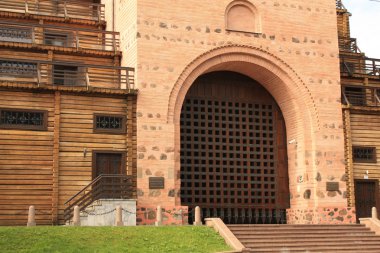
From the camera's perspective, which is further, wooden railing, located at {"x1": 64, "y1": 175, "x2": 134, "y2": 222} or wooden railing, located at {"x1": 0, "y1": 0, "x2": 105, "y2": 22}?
wooden railing, located at {"x1": 0, "y1": 0, "x2": 105, "y2": 22}

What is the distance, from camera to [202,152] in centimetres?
2456

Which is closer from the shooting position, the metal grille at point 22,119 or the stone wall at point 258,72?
the metal grille at point 22,119

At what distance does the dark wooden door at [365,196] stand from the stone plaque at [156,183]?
885 centimetres

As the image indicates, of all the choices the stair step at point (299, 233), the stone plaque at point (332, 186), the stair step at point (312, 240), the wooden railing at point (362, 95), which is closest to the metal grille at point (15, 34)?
the stair step at point (299, 233)

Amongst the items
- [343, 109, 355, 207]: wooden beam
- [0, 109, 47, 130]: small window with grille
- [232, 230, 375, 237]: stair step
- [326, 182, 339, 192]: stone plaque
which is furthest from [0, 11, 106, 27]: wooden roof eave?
[232, 230, 375, 237]: stair step

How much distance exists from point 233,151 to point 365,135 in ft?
19.9

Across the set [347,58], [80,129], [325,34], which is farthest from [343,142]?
[80,129]

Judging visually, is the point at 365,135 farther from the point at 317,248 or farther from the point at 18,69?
the point at 18,69

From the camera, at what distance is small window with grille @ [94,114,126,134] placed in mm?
22406

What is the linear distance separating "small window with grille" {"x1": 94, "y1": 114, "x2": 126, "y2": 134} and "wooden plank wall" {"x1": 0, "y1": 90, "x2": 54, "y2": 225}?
1.66m

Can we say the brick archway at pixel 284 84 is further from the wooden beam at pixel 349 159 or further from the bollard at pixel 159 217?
the bollard at pixel 159 217

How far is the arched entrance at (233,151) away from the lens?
24375mm

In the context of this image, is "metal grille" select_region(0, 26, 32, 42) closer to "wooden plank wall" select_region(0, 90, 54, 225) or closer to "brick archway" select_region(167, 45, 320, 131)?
"wooden plank wall" select_region(0, 90, 54, 225)

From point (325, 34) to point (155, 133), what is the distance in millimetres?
9161
